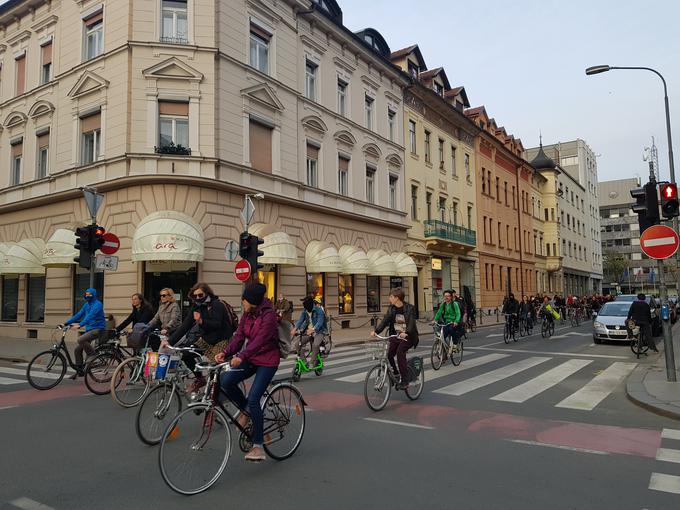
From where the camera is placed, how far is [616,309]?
18.9 meters

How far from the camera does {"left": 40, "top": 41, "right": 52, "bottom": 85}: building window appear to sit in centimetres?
2133

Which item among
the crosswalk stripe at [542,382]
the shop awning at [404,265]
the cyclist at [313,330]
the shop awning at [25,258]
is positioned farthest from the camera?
the shop awning at [404,265]

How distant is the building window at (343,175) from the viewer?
25.4 metres

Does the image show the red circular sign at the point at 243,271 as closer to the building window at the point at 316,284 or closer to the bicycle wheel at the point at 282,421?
the bicycle wheel at the point at 282,421

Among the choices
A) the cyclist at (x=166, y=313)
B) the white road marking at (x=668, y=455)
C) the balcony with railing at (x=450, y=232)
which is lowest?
the white road marking at (x=668, y=455)

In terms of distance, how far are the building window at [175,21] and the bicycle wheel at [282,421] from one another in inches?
638

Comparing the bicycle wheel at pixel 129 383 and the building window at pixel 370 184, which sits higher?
the building window at pixel 370 184

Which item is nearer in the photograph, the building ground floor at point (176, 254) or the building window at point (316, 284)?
the building ground floor at point (176, 254)

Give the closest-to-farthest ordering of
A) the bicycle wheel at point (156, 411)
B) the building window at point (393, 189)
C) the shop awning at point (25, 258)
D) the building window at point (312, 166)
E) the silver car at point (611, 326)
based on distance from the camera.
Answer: the bicycle wheel at point (156, 411)
the silver car at point (611, 326)
the shop awning at point (25, 258)
the building window at point (312, 166)
the building window at point (393, 189)

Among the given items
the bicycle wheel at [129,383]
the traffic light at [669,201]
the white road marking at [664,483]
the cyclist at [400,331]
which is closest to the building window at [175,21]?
the bicycle wheel at [129,383]

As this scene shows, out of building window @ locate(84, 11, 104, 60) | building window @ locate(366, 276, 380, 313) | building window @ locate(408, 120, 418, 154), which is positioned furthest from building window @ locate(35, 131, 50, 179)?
building window @ locate(408, 120, 418, 154)

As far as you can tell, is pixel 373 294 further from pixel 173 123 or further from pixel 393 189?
pixel 173 123

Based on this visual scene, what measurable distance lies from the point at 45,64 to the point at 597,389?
2268cm

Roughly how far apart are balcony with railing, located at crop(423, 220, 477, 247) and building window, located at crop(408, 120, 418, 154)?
4381mm
